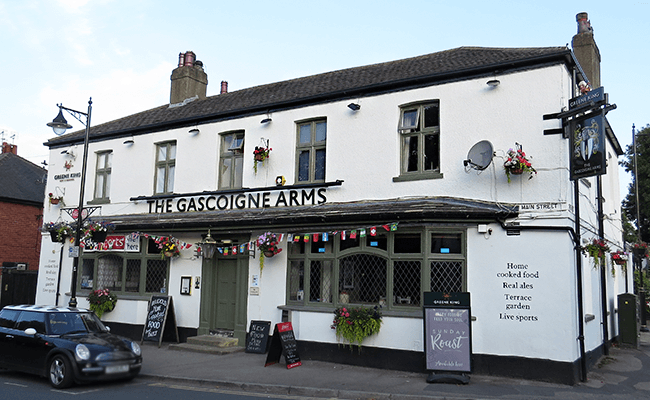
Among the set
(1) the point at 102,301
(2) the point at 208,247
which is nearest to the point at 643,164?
(2) the point at 208,247

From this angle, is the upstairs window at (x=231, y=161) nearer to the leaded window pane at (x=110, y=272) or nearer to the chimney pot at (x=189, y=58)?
the leaded window pane at (x=110, y=272)

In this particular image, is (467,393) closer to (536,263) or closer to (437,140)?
(536,263)

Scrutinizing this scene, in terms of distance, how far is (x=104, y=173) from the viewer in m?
17.6

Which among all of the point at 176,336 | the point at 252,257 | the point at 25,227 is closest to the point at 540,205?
the point at 252,257

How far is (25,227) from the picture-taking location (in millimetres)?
25203

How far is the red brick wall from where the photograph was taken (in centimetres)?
2423

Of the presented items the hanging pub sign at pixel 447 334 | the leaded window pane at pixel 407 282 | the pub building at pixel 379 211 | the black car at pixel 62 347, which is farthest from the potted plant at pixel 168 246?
the hanging pub sign at pixel 447 334

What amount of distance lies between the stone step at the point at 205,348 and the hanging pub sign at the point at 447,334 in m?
5.26

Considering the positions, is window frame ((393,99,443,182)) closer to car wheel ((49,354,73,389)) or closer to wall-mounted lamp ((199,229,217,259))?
wall-mounted lamp ((199,229,217,259))

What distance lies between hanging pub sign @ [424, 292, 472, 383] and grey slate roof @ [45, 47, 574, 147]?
4912mm

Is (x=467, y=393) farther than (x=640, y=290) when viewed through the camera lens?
No

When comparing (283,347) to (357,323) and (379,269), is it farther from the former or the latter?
(379,269)

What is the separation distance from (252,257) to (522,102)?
7.46 meters

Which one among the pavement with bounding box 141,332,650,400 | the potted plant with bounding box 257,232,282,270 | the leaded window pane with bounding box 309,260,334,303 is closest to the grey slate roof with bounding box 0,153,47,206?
the pavement with bounding box 141,332,650,400
